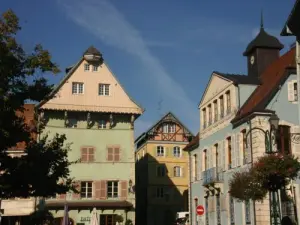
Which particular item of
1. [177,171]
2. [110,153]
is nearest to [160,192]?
[177,171]

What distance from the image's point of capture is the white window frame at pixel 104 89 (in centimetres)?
4356

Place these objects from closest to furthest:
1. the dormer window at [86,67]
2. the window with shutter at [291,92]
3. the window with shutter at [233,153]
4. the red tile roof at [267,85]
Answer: the red tile roof at [267,85] → the window with shutter at [291,92] → the window with shutter at [233,153] → the dormer window at [86,67]

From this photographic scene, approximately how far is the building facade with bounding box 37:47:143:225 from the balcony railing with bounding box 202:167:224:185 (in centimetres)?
914

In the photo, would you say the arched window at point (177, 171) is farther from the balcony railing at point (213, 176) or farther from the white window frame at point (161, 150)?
the balcony railing at point (213, 176)

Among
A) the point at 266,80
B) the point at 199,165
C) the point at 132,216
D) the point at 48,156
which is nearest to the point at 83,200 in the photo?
the point at 132,216

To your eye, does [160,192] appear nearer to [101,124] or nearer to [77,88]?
[101,124]

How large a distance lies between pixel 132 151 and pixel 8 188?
26852 millimetres

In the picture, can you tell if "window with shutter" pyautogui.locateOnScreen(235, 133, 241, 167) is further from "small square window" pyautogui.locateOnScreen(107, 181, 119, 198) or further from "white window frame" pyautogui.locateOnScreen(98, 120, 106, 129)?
"white window frame" pyautogui.locateOnScreen(98, 120, 106, 129)

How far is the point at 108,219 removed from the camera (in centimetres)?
4122

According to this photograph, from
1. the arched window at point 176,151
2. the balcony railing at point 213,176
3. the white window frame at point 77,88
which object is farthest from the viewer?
the arched window at point 176,151

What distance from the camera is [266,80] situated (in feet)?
102

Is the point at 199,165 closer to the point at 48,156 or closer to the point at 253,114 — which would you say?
the point at 253,114

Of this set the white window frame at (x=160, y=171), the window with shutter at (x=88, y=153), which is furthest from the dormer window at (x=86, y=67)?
the white window frame at (x=160, y=171)

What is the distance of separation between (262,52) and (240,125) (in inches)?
291
